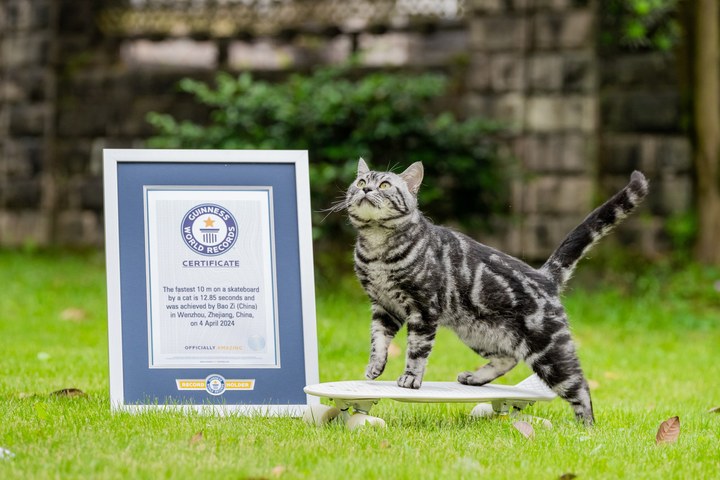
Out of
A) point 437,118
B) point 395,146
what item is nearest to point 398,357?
point 395,146

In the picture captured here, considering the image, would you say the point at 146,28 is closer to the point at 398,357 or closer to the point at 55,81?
the point at 55,81

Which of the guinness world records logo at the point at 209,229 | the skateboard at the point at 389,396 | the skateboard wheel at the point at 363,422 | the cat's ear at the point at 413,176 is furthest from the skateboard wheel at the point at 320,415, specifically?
the cat's ear at the point at 413,176

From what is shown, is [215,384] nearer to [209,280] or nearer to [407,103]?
[209,280]

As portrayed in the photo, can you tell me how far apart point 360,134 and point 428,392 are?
16.3ft

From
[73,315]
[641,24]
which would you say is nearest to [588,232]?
[73,315]

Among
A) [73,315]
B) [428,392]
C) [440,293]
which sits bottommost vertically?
[428,392]

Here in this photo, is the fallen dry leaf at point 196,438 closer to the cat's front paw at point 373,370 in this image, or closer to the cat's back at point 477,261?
the cat's front paw at point 373,370

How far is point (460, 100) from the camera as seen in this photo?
10.1 metres

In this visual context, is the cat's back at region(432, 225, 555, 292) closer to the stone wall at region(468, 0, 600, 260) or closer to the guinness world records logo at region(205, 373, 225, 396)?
the guinness world records logo at region(205, 373, 225, 396)

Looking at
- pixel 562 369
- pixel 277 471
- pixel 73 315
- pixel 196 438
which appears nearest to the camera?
pixel 277 471

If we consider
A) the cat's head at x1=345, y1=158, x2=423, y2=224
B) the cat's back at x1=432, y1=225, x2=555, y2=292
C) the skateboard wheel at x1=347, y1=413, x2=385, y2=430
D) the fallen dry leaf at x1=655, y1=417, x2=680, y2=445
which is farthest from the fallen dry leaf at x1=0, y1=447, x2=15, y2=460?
the fallen dry leaf at x1=655, y1=417, x2=680, y2=445

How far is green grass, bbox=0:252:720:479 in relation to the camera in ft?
11.3

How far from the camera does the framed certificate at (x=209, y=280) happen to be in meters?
4.44

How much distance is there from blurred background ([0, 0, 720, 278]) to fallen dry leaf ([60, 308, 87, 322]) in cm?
187
